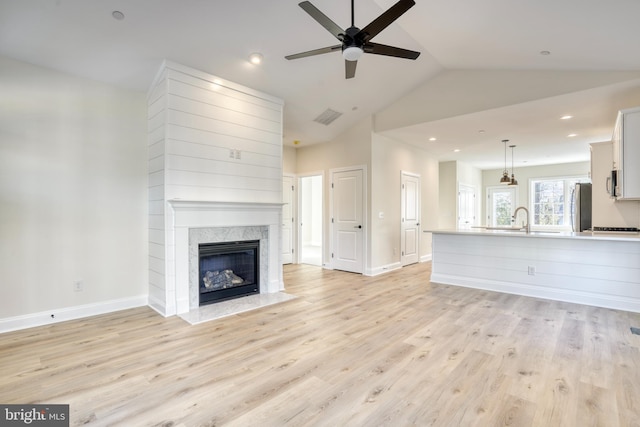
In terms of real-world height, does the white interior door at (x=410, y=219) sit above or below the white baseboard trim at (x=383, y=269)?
above

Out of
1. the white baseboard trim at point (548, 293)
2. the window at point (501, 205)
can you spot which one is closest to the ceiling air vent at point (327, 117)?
the white baseboard trim at point (548, 293)

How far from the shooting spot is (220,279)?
4.36m

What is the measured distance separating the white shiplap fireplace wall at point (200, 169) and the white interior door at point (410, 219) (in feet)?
10.8

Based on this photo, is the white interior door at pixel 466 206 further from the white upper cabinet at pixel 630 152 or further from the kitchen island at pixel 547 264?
the white upper cabinet at pixel 630 152

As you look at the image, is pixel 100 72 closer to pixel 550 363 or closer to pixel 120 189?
pixel 120 189

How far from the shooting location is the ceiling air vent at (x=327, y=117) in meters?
5.55

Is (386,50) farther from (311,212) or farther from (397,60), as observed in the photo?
(311,212)

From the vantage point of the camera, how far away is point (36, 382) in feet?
7.48

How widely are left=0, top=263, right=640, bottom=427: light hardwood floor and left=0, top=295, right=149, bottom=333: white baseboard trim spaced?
0.13 metres

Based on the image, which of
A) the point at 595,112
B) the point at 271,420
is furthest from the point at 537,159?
the point at 271,420

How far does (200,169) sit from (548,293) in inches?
201

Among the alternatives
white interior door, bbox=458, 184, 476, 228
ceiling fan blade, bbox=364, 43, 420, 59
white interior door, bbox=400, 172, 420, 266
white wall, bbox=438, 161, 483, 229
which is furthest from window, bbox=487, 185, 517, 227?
ceiling fan blade, bbox=364, 43, 420, 59

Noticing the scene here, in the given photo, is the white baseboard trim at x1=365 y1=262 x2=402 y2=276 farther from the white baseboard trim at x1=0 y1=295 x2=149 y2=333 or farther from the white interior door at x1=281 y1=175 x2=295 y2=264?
the white baseboard trim at x1=0 y1=295 x2=149 y2=333

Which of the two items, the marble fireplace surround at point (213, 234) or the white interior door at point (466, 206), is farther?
the white interior door at point (466, 206)
